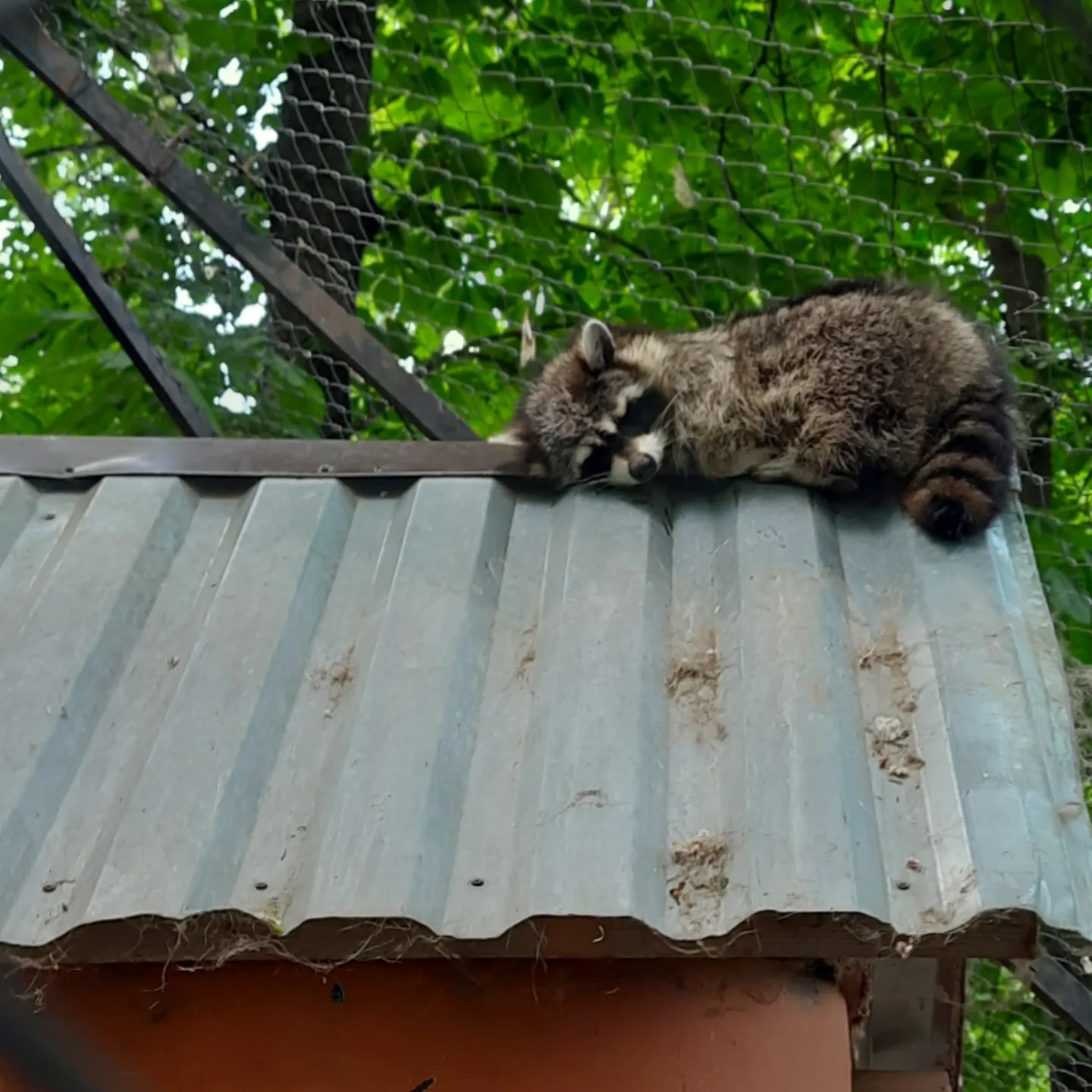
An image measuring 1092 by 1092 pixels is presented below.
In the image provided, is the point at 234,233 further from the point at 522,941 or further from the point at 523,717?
the point at 522,941

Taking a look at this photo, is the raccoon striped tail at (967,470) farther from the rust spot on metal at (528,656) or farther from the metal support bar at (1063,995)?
the metal support bar at (1063,995)

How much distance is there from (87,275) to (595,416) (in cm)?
117

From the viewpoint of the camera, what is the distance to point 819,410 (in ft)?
7.98

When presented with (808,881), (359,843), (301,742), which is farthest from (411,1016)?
(808,881)

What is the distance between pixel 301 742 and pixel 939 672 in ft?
2.78

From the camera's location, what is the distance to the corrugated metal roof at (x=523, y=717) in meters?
1.47

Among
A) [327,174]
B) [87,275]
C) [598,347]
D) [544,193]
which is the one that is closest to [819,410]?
[598,347]

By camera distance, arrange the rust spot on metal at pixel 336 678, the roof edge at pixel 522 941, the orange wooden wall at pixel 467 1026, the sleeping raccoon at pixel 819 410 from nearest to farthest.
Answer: the roof edge at pixel 522 941 → the orange wooden wall at pixel 467 1026 → the rust spot on metal at pixel 336 678 → the sleeping raccoon at pixel 819 410

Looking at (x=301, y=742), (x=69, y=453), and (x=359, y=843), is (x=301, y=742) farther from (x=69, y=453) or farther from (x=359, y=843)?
(x=69, y=453)

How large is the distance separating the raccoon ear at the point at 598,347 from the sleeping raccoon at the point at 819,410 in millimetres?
86

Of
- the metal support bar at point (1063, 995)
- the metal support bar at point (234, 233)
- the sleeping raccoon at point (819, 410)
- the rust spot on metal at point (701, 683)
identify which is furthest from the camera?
the metal support bar at point (234, 233)

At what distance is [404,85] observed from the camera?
4.44m

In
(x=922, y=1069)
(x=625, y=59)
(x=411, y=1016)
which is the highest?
(x=411, y=1016)

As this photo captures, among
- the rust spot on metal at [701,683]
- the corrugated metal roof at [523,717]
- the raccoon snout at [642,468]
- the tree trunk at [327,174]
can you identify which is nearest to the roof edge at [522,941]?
the corrugated metal roof at [523,717]
